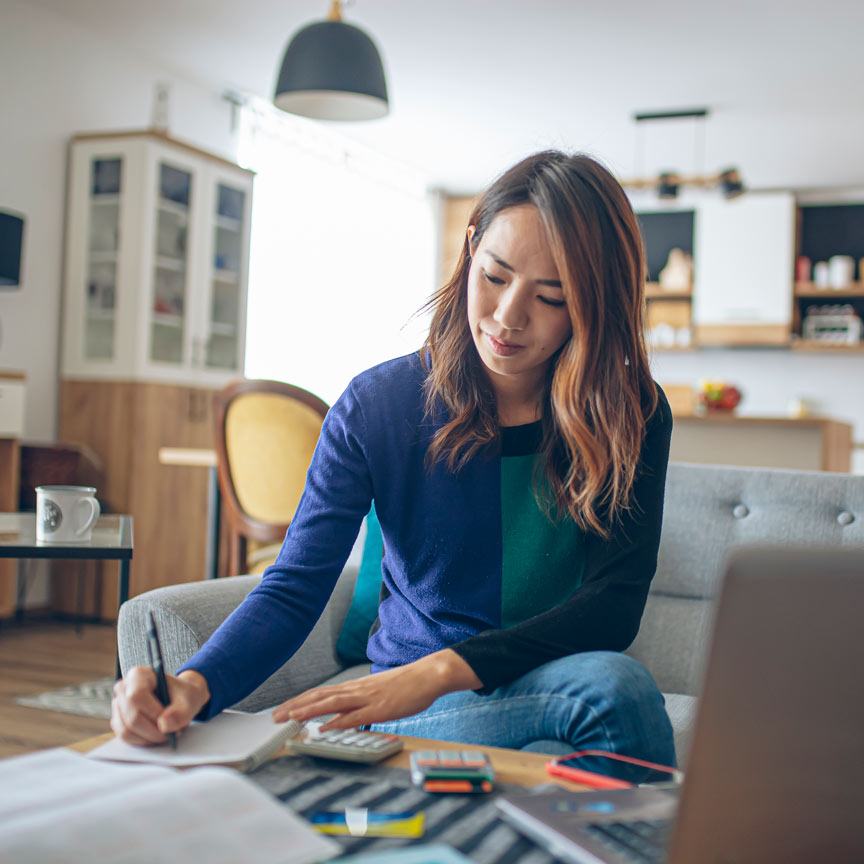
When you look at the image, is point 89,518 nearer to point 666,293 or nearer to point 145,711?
point 145,711

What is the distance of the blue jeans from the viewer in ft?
3.27

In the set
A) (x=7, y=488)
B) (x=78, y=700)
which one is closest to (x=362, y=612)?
(x=78, y=700)

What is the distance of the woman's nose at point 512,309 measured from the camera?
47.0 inches

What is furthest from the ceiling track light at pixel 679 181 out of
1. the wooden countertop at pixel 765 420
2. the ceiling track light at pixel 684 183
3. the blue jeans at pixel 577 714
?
the blue jeans at pixel 577 714

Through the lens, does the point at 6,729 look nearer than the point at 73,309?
Yes

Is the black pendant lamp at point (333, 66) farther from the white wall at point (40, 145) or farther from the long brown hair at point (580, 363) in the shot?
the long brown hair at point (580, 363)

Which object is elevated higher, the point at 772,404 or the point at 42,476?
the point at 772,404

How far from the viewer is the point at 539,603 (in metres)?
1.25

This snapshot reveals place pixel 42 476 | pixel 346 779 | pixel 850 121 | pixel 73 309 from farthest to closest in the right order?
pixel 850 121
pixel 73 309
pixel 42 476
pixel 346 779

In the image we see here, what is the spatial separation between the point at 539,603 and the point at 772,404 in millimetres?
6523

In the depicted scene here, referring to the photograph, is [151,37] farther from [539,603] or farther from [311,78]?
[539,603]

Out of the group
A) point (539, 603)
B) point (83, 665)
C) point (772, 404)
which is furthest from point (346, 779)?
point (772, 404)

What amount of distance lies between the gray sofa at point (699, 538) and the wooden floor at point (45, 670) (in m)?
1.09

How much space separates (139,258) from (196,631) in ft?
11.0
